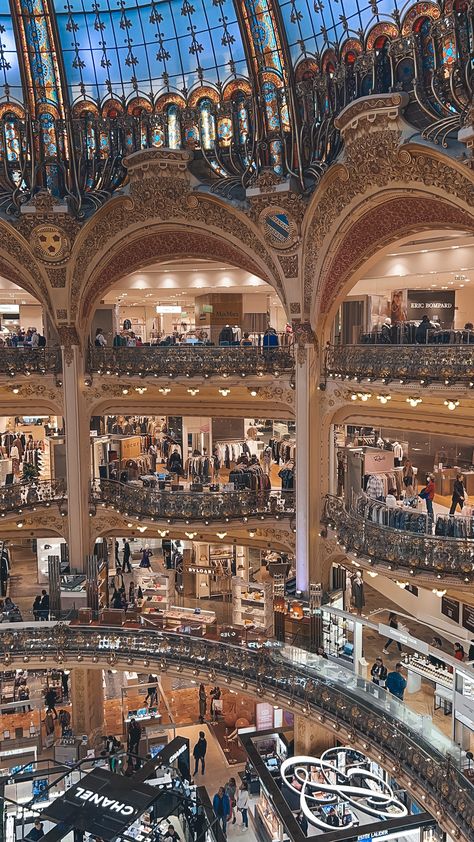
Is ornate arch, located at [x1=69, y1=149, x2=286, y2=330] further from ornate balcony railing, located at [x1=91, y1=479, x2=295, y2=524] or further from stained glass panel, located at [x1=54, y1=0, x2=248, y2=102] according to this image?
ornate balcony railing, located at [x1=91, y1=479, x2=295, y2=524]

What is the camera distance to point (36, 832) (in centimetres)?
1850

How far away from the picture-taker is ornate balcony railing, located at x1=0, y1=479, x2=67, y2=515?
24750 millimetres

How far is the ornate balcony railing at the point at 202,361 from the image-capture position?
22375mm

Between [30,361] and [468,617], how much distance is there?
52.8 ft

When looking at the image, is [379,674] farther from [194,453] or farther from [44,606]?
[44,606]

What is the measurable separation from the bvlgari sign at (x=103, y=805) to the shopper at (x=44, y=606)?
6.14m

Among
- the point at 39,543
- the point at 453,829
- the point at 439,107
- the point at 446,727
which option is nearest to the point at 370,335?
the point at 439,107

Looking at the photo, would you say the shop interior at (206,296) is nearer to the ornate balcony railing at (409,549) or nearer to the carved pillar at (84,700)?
the ornate balcony railing at (409,549)

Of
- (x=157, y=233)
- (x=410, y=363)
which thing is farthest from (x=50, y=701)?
(x=410, y=363)

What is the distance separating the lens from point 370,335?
20.6m

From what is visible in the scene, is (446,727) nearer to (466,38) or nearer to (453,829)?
(453,829)

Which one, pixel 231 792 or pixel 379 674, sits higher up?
pixel 379 674

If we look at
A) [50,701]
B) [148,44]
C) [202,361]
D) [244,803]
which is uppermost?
[148,44]

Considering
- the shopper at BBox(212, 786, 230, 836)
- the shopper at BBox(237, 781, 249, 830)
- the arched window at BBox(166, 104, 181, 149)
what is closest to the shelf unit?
the shopper at BBox(237, 781, 249, 830)
